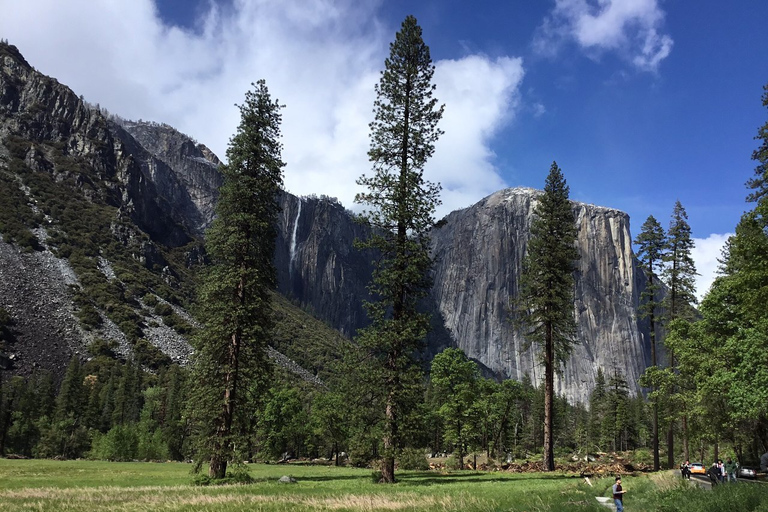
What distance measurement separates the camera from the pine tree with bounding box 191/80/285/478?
73.8 ft

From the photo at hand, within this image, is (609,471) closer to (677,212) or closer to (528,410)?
(677,212)

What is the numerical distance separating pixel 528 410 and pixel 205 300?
97418 millimetres

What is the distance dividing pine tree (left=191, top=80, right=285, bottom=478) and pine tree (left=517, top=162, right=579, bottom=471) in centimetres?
1531

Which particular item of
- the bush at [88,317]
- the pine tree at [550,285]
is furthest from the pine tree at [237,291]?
the bush at [88,317]

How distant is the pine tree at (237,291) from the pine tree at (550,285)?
1531 centimetres

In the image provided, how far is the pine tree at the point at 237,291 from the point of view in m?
22.5

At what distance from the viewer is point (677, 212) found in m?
36.8

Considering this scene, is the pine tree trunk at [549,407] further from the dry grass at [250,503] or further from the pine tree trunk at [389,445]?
the dry grass at [250,503]

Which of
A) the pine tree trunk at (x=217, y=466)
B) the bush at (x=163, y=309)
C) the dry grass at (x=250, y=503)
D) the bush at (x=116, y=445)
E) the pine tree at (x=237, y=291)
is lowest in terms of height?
the bush at (x=116, y=445)

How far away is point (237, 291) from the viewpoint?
2386cm

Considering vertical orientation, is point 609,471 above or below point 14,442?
above

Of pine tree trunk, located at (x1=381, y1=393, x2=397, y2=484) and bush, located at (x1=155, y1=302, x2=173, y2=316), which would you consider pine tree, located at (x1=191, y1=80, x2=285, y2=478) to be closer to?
pine tree trunk, located at (x1=381, y1=393, x2=397, y2=484)

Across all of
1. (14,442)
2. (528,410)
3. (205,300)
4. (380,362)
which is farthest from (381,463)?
(528,410)

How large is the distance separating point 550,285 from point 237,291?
1787 centimetres
